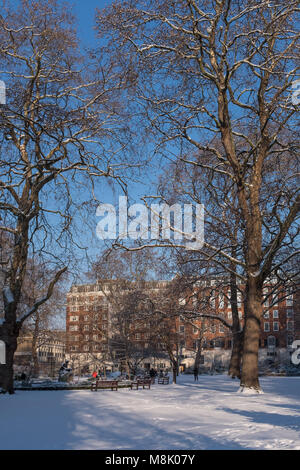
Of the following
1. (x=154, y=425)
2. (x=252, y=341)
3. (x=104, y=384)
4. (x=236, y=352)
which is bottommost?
(x=104, y=384)

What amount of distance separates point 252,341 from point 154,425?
9.63 m

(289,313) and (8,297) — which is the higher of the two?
(8,297)

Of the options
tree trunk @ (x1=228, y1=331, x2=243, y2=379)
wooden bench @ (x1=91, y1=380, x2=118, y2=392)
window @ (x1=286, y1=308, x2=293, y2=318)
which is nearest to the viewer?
wooden bench @ (x1=91, y1=380, x2=118, y2=392)

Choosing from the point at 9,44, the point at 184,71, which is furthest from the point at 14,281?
the point at 184,71

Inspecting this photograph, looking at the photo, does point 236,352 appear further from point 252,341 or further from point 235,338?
point 252,341

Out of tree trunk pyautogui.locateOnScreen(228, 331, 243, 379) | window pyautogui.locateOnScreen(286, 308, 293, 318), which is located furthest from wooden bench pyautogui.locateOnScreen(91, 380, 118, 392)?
window pyautogui.locateOnScreen(286, 308, 293, 318)

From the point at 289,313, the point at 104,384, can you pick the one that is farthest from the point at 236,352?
the point at 289,313

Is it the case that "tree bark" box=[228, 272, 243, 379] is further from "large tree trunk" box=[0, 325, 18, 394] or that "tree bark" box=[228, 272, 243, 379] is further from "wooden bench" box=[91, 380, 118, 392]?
"large tree trunk" box=[0, 325, 18, 394]

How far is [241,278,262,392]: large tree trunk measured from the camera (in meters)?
19.8

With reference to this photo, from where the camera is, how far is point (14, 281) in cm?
2203

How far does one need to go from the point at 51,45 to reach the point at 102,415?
42.6ft

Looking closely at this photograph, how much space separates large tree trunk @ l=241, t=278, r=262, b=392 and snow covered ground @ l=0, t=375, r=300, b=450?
338 cm

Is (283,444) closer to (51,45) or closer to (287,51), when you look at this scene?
(287,51)

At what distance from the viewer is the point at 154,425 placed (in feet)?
36.3
